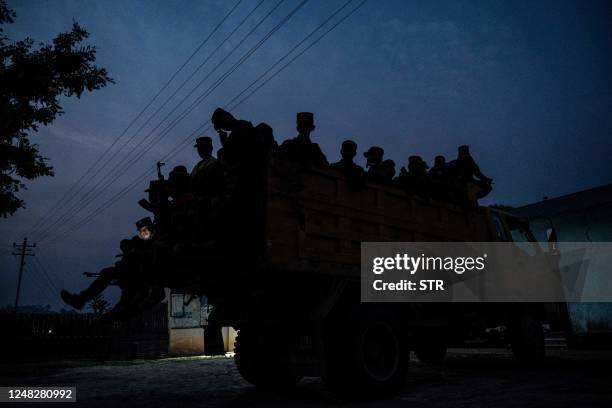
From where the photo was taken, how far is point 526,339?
7.42 metres

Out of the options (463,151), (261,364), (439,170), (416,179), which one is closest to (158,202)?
(261,364)

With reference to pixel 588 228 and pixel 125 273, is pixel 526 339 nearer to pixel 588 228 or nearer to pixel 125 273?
pixel 125 273

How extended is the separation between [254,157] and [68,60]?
989 cm

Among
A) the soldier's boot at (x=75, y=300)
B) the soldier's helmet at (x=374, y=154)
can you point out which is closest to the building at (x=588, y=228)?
the soldier's helmet at (x=374, y=154)

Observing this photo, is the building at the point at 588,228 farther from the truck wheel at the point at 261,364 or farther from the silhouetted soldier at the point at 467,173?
the truck wheel at the point at 261,364

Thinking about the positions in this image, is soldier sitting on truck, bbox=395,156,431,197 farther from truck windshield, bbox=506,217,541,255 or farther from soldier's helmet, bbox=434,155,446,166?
truck windshield, bbox=506,217,541,255

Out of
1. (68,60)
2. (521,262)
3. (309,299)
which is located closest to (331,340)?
(309,299)

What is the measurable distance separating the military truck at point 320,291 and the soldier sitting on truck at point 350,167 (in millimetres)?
69

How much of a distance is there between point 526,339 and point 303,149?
540cm

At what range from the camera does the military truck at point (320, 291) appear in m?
4.43

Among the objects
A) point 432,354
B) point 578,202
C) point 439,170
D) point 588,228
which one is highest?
point 578,202

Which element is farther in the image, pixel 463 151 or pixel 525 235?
pixel 525 235

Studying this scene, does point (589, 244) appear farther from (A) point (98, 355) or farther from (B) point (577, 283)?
(A) point (98, 355)

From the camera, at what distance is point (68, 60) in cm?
1174
